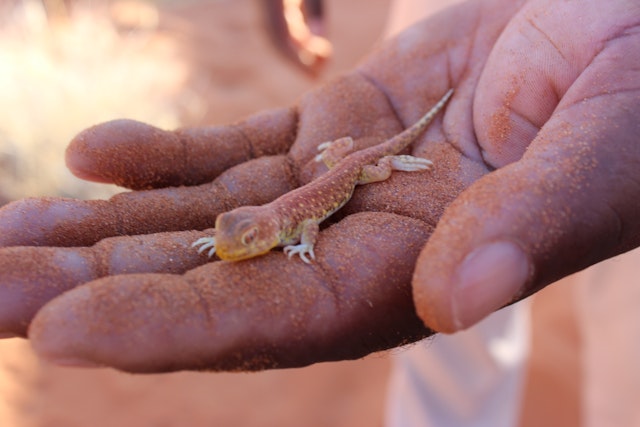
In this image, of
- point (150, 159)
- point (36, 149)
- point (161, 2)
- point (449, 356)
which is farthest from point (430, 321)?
point (161, 2)

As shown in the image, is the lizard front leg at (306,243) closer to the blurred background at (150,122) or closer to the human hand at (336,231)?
the human hand at (336,231)

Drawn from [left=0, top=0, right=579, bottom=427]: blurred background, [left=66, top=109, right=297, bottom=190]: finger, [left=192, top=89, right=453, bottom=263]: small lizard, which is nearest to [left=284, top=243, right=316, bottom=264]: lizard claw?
[left=192, top=89, right=453, bottom=263]: small lizard

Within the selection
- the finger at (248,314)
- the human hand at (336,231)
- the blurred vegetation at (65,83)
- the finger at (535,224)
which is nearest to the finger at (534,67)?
the human hand at (336,231)

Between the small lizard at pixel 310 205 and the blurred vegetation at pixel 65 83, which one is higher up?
the blurred vegetation at pixel 65 83

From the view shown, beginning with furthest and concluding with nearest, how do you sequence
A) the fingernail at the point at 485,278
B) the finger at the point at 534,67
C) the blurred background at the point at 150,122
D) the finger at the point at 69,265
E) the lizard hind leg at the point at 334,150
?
the blurred background at the point at 150,122
the lizard hind leg at the point at 334,150
the finger at the point at 534,67
the finger at the point at 69,265
the fingernail at the point at 485,278

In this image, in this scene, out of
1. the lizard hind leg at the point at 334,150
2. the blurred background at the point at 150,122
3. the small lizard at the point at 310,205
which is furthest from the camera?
the blurred background at the point at 150,122
